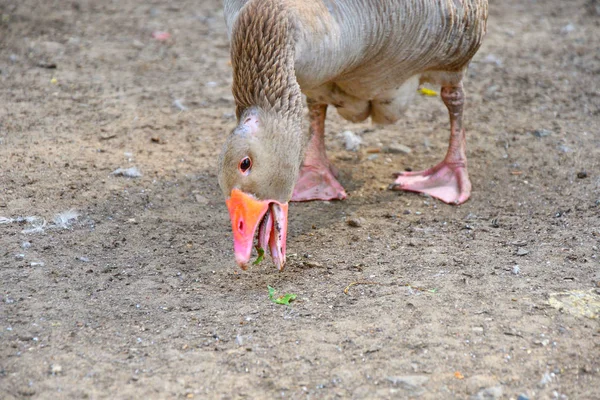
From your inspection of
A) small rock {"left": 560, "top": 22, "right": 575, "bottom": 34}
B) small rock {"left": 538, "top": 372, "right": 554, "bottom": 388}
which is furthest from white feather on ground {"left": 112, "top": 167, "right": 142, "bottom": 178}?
small rock {"left": 560, "top": 22, "right": 575, "bottom": 34}

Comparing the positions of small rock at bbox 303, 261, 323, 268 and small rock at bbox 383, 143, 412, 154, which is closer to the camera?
small rock at bbox 303, 261, 323, 268

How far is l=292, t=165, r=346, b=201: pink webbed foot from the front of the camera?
228 inches

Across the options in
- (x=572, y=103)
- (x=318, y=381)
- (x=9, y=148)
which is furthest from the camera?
(x=572, y=103)

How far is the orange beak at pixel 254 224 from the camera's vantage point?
395cm

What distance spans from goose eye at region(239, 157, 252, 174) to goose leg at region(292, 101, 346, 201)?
1800 mm

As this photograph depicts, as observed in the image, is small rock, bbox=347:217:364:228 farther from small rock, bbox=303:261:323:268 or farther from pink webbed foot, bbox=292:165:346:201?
small rock, bbox=303:261:323:268

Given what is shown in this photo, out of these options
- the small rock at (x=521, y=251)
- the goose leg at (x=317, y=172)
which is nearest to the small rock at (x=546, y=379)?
the small rock at (x=521, y=251)

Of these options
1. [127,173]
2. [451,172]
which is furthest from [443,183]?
[127,173]

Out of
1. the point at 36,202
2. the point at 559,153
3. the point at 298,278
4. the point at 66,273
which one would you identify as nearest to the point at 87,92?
the point at 36,202

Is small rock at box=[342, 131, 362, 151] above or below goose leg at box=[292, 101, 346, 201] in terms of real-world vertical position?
below

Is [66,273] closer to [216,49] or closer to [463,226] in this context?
[463,226]

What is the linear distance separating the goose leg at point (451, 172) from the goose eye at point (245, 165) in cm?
217

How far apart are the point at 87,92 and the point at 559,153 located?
4.28 m

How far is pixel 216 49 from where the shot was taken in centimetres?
863
